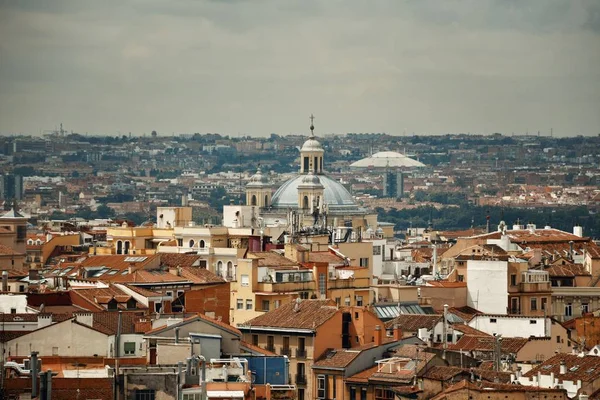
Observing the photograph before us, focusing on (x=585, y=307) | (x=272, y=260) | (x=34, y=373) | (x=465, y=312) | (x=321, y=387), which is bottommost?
(x=321, y=387)

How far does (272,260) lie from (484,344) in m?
9.50

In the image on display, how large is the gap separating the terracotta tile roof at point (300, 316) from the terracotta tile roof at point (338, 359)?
0.67 m

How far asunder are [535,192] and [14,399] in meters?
173

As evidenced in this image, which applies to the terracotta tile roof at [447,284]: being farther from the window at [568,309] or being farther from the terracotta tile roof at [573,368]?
the terracotta tile roof at [573,368]

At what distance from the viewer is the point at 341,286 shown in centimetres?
4578

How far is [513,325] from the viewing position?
40969mm

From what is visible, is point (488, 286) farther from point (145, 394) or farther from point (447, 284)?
point (145, 394)

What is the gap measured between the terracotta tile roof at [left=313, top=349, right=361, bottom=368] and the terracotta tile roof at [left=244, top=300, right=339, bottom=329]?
667 mm

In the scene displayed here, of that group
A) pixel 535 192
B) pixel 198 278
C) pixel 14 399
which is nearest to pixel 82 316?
pixel 14 399

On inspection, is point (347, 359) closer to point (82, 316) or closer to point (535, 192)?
point (82, 316)

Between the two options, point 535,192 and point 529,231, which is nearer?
point 529,231

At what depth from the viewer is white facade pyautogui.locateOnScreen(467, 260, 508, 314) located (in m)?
46.5

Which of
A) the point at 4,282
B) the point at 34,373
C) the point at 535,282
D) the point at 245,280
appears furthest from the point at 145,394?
the point at 535,282

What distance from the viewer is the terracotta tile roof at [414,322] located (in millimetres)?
39344
